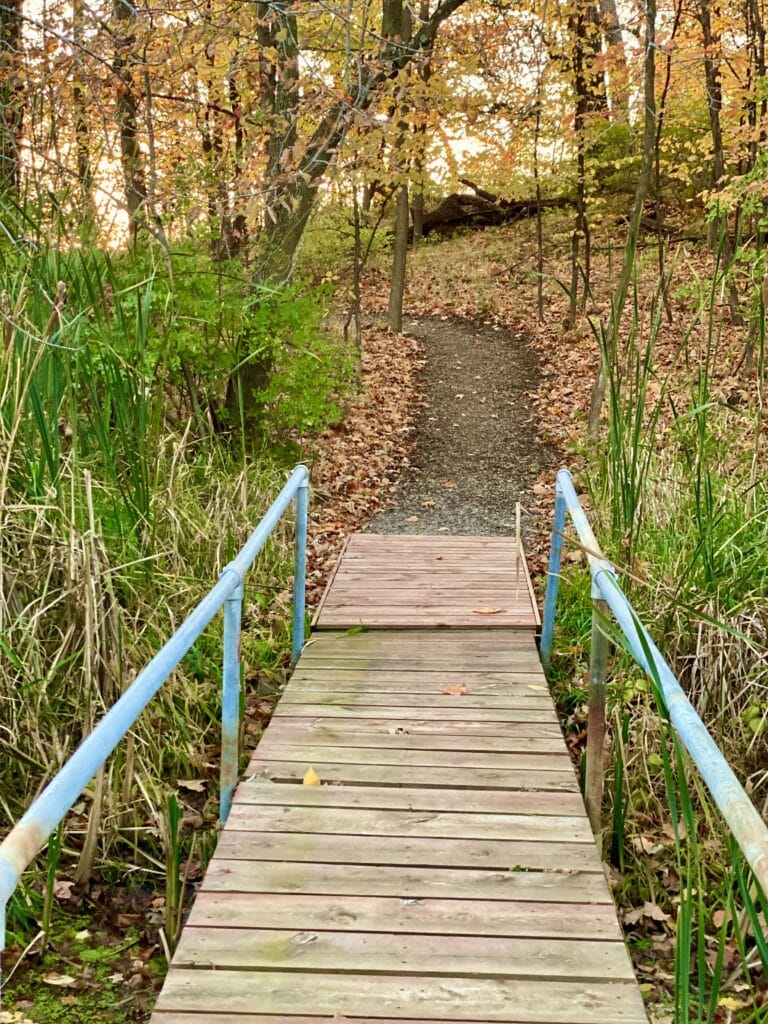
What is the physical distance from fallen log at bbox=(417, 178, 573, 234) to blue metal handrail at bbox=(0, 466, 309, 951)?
66.2 feet

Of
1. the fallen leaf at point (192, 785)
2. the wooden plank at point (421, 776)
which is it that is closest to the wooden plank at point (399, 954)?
the wooden plank at point (421, 776)

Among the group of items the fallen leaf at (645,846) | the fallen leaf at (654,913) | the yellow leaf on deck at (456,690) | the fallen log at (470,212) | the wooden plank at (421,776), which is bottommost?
the fallen leaf at (654,913)

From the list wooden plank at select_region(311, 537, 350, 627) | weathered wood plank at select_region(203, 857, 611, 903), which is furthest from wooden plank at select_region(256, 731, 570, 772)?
wooden plank at select_region(311, 537, 350, 627)

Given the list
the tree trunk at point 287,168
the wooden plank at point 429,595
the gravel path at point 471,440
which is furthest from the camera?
the gravel path at point 471,440

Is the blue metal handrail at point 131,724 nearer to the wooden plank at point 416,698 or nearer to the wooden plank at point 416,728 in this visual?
the wooden plank at point 416,728

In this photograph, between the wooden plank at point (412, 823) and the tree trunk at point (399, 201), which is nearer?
the wooden plank at point (412, 823)

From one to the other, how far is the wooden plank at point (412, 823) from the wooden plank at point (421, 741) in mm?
506

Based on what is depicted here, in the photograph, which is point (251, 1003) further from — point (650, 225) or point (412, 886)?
point (650, 225)

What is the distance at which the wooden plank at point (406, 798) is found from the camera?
9.89 feet

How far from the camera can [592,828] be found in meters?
3.02

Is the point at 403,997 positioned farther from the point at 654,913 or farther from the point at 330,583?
the point at 330,583

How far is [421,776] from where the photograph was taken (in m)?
3.25

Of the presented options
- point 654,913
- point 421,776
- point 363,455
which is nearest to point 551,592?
point 421,776

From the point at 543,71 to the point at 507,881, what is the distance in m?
13.7
